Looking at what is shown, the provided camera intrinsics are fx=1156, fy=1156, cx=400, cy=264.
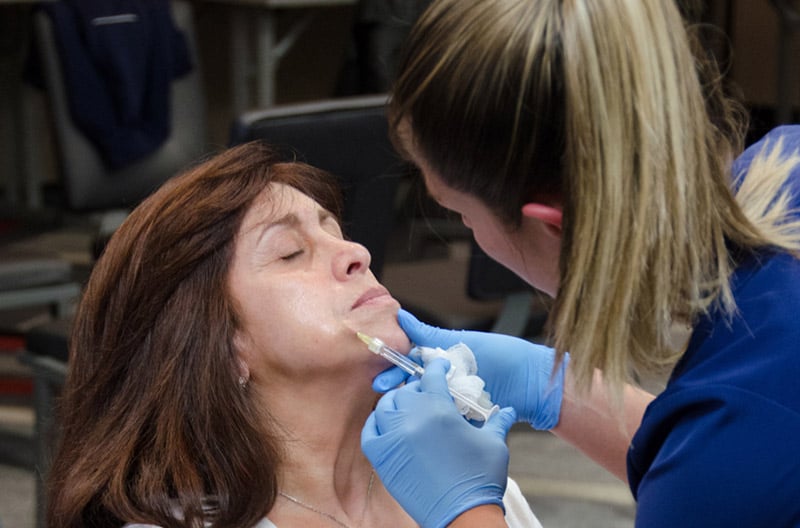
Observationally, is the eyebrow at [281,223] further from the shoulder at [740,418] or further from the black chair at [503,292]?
the black chair at [503,292]

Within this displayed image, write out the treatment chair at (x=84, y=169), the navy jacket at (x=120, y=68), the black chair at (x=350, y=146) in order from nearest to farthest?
1. the black chair at (x=350, y=146)
2. the treatment chair at (x=84, y=169)
3. the navy jacket at (x=120, y=68)

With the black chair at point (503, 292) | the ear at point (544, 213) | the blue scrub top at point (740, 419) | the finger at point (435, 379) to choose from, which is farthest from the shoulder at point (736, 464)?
the black chair at point (503, 292)

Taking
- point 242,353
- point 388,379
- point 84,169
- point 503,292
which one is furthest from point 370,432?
point 84,169

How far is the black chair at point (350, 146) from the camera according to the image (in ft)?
Answer: 6.31

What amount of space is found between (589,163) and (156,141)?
2665mm

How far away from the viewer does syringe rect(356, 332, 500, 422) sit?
1.31 meters

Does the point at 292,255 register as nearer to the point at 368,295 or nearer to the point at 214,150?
the point at 368,295

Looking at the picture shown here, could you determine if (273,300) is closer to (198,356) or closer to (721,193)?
(198,356)

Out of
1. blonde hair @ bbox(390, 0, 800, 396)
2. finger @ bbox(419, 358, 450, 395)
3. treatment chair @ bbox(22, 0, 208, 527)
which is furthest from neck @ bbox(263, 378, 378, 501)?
treatment chair @ bbox(22, 0, 208, 527)

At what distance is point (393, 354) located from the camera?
133 centimetres

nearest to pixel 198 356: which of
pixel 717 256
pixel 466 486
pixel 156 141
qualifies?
pixel 466 486

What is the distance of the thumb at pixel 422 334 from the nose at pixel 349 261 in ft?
0.24

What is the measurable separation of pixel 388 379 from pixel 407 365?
0.09 ft

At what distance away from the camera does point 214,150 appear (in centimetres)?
175
